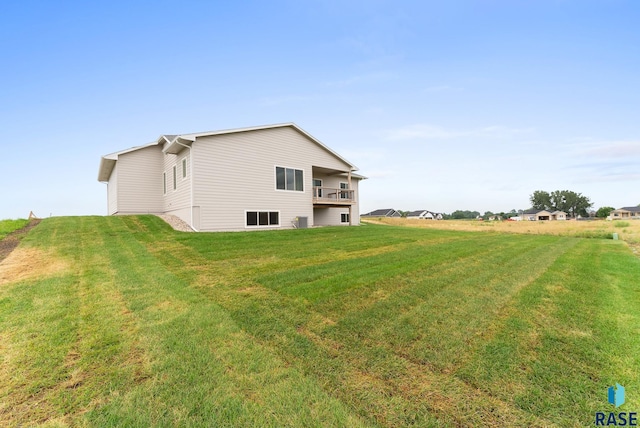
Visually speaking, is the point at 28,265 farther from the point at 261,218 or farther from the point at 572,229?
the point at 572,229

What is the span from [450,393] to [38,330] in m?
4.63

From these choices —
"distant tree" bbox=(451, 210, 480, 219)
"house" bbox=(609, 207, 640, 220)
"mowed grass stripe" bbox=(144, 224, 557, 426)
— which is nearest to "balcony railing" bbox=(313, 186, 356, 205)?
"mowed grass stripe" bbox=(144, 224, 557, 426)

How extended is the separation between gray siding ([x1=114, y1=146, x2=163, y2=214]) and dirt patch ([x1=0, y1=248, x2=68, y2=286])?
9.65 metres

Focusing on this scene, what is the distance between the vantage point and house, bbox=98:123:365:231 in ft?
43.0

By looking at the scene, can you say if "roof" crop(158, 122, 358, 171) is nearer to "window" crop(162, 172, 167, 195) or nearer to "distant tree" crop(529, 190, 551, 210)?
"window" crop(162, 172, 167, 195)

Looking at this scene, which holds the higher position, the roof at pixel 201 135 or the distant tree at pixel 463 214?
the roof at pixel 201 135

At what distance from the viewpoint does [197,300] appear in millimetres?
4375

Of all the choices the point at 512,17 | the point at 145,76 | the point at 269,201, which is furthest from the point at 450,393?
the point at 145,76

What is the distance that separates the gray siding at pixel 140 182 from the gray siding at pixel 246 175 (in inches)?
253

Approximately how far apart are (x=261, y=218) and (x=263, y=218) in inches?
4.6

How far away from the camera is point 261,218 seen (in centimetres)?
1493

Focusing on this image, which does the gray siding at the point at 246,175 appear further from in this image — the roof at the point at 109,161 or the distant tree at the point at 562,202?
the distant tree at the point at 562,202

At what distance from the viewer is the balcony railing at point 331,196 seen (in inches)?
696

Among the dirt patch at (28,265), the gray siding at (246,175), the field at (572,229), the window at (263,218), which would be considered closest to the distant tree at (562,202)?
the field at (572,229)
